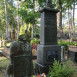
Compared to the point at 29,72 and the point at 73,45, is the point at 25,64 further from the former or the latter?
the point at 73,45

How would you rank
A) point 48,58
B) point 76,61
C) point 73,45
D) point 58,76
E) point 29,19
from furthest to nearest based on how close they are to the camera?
point 29,19, point 73,45, point 76,61, point 48,58, point 58,76

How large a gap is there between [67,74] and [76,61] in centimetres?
338

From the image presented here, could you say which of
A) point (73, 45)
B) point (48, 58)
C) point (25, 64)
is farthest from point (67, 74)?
point (73, 45)

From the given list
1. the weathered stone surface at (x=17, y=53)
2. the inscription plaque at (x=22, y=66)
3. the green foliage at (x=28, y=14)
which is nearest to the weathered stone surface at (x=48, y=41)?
the inscription plaque at (x=22, y=66)

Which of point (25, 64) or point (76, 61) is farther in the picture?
point (76, 61)

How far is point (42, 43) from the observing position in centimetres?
607

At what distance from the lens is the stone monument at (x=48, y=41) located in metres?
5.76

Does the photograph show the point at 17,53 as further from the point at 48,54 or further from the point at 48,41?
the point at 48,41

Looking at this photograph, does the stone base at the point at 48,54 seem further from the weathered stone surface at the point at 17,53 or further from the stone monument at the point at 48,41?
the weathered stone surface at the point at 17,53

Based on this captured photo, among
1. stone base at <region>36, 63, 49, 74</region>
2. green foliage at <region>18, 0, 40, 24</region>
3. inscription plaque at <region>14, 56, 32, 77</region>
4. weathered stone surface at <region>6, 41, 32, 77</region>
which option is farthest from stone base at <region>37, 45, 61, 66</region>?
green foliage at <region>18, 0, 40, 24</region>

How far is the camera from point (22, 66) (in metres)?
3.63

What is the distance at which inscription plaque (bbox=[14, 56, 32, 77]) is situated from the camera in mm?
3545

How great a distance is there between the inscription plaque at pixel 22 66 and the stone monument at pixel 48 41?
202 centimetres

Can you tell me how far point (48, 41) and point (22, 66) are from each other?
2.65 meters
